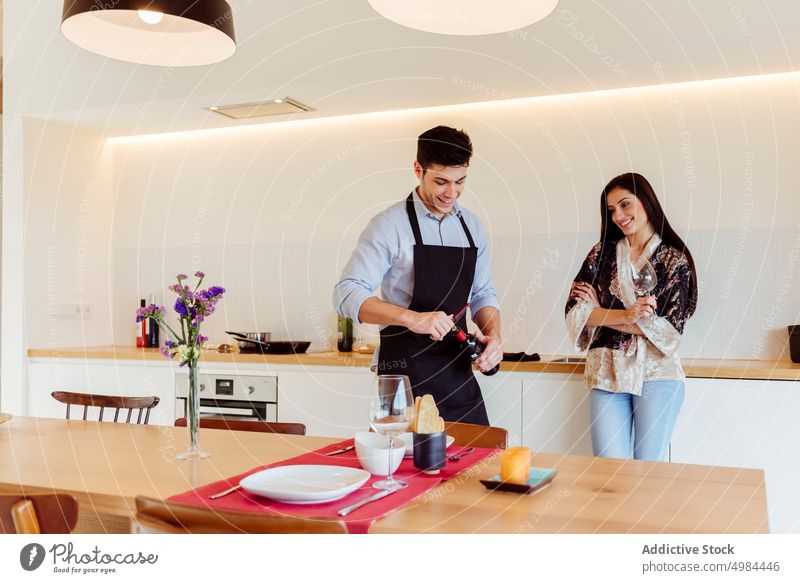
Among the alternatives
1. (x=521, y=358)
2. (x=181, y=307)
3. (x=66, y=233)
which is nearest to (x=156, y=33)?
(x=181, y=307)

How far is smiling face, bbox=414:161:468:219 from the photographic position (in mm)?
2061

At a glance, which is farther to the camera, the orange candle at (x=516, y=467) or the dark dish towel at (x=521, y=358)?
the dark dish towel at (x=521, y=358)

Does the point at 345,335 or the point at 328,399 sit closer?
the point at 328,399

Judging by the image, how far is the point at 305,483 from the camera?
124 cm

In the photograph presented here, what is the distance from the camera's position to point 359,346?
3395mm

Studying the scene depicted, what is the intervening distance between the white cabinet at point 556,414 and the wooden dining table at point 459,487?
1154mm

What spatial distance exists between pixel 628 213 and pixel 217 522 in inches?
72.0

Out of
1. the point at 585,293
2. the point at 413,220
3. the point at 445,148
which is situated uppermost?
the point at 445,148

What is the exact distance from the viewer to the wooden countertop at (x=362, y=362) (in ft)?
8.13

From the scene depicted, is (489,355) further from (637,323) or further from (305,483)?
(305,483)

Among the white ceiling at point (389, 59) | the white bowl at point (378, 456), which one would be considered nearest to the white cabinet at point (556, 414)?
the white ceiling at point (389, 59)

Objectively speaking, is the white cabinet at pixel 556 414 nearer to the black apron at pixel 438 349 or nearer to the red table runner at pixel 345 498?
the black apron at pixel 438 349

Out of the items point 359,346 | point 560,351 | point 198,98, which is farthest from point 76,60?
point 560,351

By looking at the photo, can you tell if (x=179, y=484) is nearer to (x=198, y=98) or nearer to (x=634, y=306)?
(x=634, y=306)
